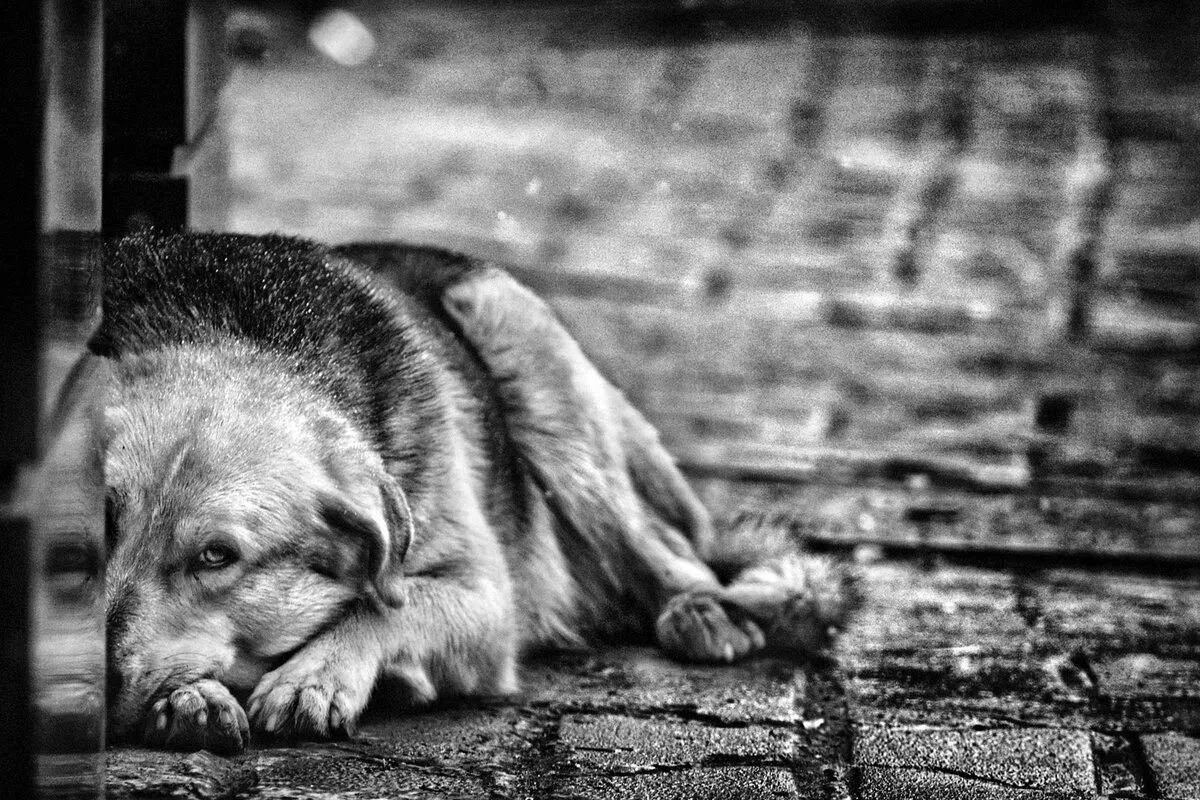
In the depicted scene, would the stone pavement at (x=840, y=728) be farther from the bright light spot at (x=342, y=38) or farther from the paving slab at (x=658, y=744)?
the bright light spot at (x=342, y=38)

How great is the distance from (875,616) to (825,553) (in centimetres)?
62

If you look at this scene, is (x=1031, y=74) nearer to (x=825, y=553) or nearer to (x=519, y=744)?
(x=825, y=553)

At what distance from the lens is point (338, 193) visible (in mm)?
10273

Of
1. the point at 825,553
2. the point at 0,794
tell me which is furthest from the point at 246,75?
the point at 0,794

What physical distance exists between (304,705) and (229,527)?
1.42 ft

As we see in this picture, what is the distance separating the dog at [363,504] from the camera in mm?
3496

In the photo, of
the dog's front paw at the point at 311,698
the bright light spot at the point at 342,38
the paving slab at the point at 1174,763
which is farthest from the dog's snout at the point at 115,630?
the bright light spot at the point at 342,38

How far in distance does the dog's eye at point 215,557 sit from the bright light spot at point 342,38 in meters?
10.3

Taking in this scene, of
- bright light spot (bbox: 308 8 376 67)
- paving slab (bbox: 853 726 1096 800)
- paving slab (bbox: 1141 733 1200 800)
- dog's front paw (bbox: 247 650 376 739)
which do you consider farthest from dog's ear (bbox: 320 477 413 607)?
bright light spot (bbox: 308 8 376 67)

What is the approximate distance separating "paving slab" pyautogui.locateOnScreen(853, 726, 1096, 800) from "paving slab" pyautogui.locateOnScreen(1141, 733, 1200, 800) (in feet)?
0.48

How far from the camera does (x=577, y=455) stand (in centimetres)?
491

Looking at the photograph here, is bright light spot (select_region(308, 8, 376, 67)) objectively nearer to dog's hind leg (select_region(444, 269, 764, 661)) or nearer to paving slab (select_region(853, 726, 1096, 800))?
dog's hind leg (select_region(444, 269, 764, 661))

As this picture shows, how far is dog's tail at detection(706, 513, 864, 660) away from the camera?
4660 millimetres

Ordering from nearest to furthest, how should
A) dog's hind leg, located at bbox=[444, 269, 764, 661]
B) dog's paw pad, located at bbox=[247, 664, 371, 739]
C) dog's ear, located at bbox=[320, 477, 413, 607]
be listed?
dog's paw pad, located at bbox=[247, 664, 371, 739]
dog's ear, located at bbox=[320, 477, 413, 607]
dog's hind leg, located at bbox=[444, 269, 764, 661]
